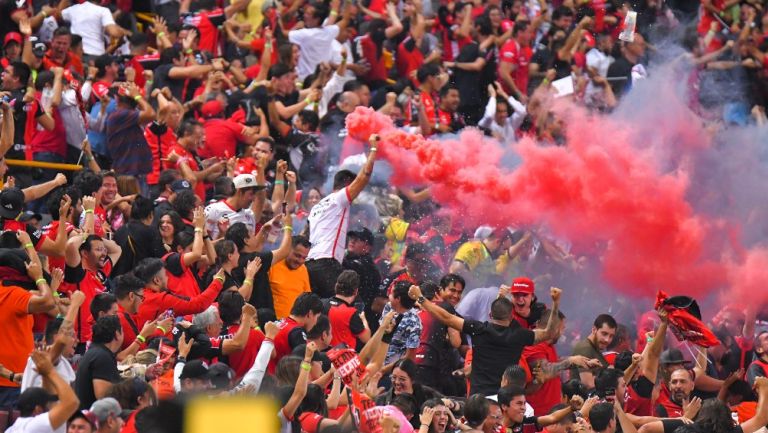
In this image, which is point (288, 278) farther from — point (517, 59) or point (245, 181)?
point (517, 59)

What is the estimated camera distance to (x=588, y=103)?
16.7 meters

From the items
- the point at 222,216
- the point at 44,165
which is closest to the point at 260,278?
the point at 222,216

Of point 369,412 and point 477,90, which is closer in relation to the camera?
point 369,412

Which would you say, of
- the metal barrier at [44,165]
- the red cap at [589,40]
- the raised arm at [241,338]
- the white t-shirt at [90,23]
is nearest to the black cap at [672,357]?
the raised arm at [241,338]

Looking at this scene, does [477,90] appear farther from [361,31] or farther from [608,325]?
[608,325]

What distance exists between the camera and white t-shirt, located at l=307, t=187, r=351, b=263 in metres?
12.2

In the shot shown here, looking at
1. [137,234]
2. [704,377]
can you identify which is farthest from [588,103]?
[137,234]

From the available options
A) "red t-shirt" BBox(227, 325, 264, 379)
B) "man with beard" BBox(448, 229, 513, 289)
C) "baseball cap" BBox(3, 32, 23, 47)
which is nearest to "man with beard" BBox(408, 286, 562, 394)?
"red t-shirt" BBox(227, 325, 264, 379)

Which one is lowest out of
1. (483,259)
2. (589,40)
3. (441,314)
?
(589,40)

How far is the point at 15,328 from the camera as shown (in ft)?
30.0

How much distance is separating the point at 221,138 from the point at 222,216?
228 cm

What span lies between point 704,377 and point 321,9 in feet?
27.0

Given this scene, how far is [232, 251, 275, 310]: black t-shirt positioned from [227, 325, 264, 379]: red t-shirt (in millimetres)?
1644

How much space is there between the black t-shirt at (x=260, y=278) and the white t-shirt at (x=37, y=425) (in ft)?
12.6
